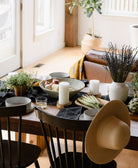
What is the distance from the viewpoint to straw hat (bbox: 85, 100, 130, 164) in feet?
5.86

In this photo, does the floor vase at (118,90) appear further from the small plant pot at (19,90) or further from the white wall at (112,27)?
the white wall at (112,27)

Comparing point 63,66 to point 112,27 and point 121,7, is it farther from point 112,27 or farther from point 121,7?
point 121,7

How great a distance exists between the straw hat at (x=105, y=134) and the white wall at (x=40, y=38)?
478 centimetres

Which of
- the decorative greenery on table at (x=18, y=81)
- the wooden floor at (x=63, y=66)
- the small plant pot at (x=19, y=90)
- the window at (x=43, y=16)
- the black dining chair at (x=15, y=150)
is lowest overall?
the wooden floor at (x=63, y=66)

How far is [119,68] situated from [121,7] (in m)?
6.14

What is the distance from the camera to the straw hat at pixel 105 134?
5.86 ft

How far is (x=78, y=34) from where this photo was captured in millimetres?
8828

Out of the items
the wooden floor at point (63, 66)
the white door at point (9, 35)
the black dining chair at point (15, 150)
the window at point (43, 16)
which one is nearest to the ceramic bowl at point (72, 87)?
the black dining chair at point (15, 150)

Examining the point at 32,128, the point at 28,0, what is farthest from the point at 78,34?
the point at 32,128

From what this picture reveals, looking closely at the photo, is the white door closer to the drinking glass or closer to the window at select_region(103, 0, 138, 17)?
the window at select_region(103, 0, 138, 17)

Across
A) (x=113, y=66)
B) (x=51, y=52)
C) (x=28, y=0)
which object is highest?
(x=28, y=0)

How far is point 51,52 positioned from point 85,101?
5362mm

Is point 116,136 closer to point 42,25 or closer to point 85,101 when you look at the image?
point 85,101

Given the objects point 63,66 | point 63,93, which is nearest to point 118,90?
point 63,93
